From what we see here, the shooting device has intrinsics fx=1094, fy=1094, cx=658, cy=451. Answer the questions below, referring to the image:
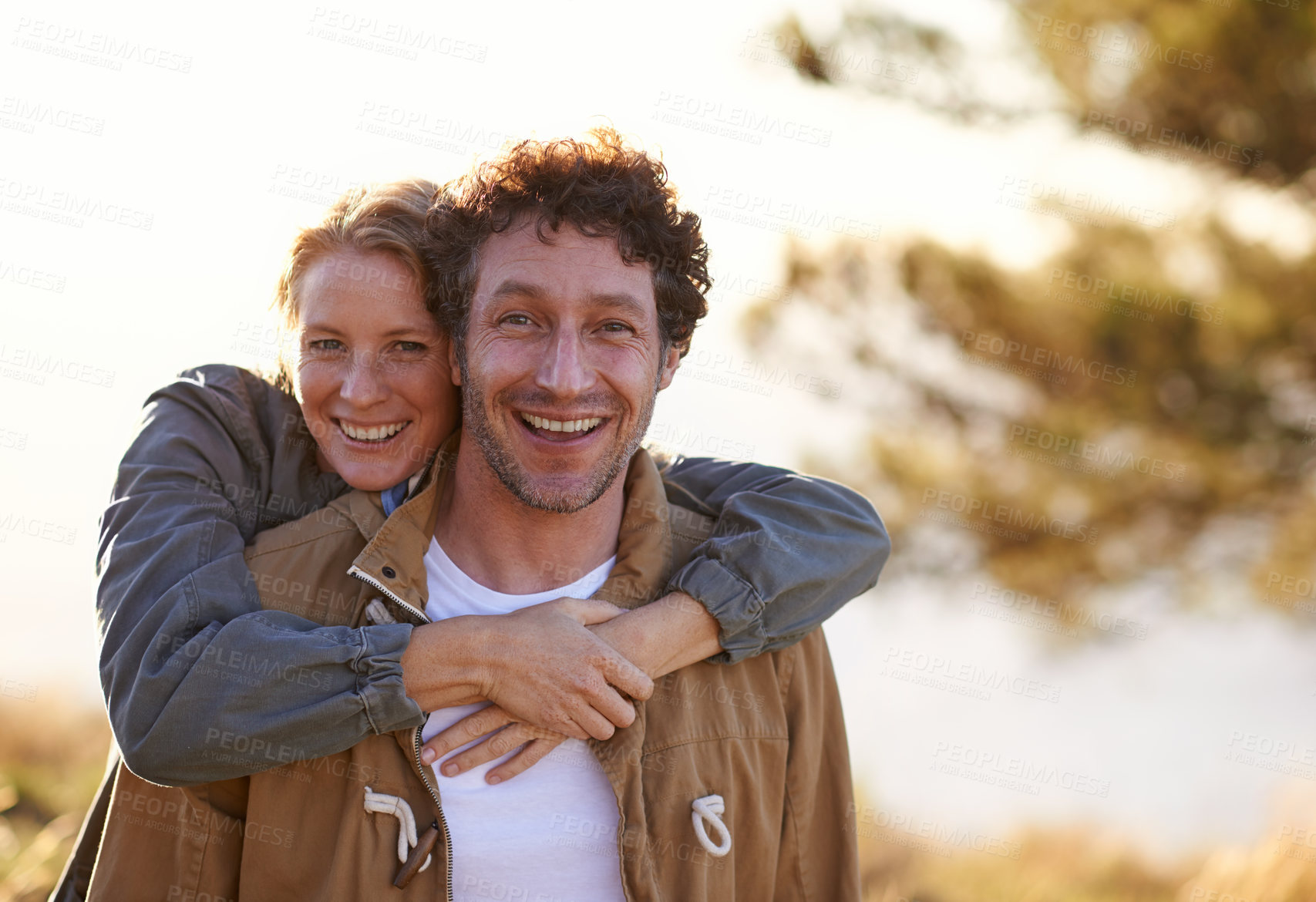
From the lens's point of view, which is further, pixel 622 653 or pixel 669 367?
pixel 669 367

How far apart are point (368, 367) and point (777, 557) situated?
1.05m

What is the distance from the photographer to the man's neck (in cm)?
255

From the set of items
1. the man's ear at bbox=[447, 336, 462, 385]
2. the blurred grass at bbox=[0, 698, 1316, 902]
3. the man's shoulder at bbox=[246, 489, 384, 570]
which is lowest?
the blurred grass at bbox=[0, 698, 1316, 902]

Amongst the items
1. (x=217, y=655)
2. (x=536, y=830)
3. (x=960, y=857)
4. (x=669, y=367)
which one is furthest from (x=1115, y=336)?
(x=217, y=655)

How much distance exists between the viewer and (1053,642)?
8.39 metres

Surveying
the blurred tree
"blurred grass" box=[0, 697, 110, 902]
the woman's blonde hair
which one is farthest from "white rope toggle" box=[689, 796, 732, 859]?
the blurred tree

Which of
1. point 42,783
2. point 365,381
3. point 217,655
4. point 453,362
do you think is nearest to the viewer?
point 217,655

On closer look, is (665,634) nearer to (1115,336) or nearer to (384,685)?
(384,685)

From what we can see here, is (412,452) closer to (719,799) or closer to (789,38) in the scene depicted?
(719,799)

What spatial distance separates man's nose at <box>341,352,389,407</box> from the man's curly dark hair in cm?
19

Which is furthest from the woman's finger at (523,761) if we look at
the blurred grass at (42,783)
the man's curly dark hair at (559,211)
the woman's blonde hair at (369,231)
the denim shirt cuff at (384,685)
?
the blurred grass at (42,783)

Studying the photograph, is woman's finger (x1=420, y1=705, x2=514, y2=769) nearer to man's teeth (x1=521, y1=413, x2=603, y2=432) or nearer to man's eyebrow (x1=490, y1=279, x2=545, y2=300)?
man's teeth (x1=521, y1=413, x2=603, y2=432)

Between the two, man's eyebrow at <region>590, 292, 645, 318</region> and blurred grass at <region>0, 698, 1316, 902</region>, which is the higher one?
man's eyebrow at <region>590, 292, 645, 318</region>

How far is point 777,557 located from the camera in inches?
96.6
